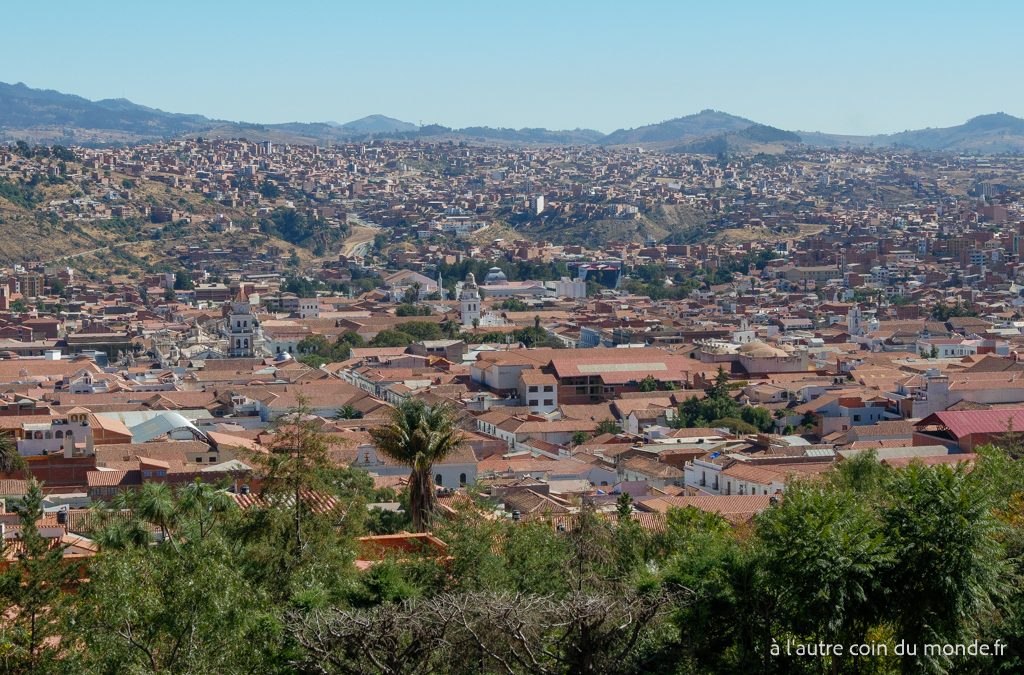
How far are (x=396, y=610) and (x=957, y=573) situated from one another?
386 cm

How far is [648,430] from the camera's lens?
38.0 m

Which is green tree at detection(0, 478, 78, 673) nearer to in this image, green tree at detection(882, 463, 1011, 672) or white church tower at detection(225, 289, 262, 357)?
green tree at detection(882, 463, 1011, 672)

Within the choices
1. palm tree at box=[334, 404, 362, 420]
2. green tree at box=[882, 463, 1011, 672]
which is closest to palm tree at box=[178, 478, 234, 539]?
green tree at box=[882, 463, 1011, 672]

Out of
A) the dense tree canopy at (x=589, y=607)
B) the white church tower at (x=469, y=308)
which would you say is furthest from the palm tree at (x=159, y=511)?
the white church tower at (x=469, y=308)

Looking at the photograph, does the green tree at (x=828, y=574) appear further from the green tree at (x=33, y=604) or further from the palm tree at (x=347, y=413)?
the palm tree at (x=347, y=413)

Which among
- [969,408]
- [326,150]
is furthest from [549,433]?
[326,150]

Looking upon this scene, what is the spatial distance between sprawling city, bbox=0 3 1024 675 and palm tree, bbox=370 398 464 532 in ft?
0.16

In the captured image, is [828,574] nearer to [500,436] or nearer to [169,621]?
[169,621]

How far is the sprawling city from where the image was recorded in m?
10.3

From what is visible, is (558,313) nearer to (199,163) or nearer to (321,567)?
(321,567)

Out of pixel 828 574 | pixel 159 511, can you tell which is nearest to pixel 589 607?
pixel 828 574

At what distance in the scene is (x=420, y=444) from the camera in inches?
642

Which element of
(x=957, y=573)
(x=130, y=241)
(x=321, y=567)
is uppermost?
(x=957, y=573)

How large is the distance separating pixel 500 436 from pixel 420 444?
21.9 m
